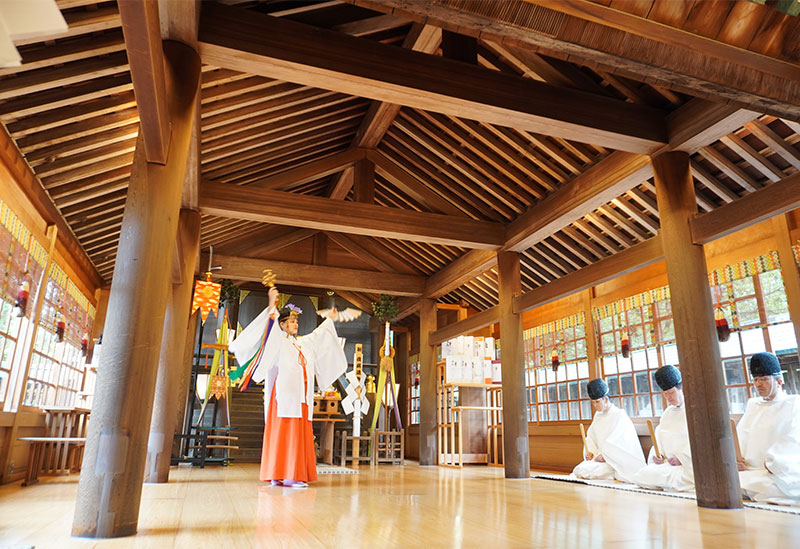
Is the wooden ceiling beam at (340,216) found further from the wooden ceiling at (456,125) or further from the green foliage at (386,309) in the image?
the green foliage at (386,309)

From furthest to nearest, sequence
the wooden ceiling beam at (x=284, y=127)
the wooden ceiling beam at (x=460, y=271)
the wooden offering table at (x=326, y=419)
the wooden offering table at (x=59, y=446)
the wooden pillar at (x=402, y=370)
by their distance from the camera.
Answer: the wooden pillar at (x=402, y=370), the wooden offering table at (x=326, y=419), the wooden ceiling beam at (x=460, y=271), the wooden ceiling beam at (x=284, y=127), the wooden offering table at (x=59, y=446)

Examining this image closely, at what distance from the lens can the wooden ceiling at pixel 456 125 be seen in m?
1.47

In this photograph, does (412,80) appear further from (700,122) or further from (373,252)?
(373,252)

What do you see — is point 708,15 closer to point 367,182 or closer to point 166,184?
point 166,184

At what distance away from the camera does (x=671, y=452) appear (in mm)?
4531

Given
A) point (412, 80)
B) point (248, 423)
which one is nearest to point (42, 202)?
point (412, 80)

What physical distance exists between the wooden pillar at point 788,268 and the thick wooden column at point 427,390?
462 centimetres

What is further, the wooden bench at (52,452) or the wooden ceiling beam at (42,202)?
the wooden bench at (52,452)

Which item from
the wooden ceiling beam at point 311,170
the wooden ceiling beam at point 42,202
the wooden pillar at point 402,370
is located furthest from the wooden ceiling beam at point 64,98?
the wooden pillar at point 402,370

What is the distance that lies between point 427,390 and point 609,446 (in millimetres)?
3156

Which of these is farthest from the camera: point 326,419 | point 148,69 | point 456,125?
point 326,419

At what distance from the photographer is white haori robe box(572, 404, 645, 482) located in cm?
521

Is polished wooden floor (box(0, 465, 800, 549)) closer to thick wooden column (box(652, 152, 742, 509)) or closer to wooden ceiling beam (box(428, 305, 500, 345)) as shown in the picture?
thick wooden column (box(652, 152, 742, 509))

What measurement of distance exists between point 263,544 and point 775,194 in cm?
346
